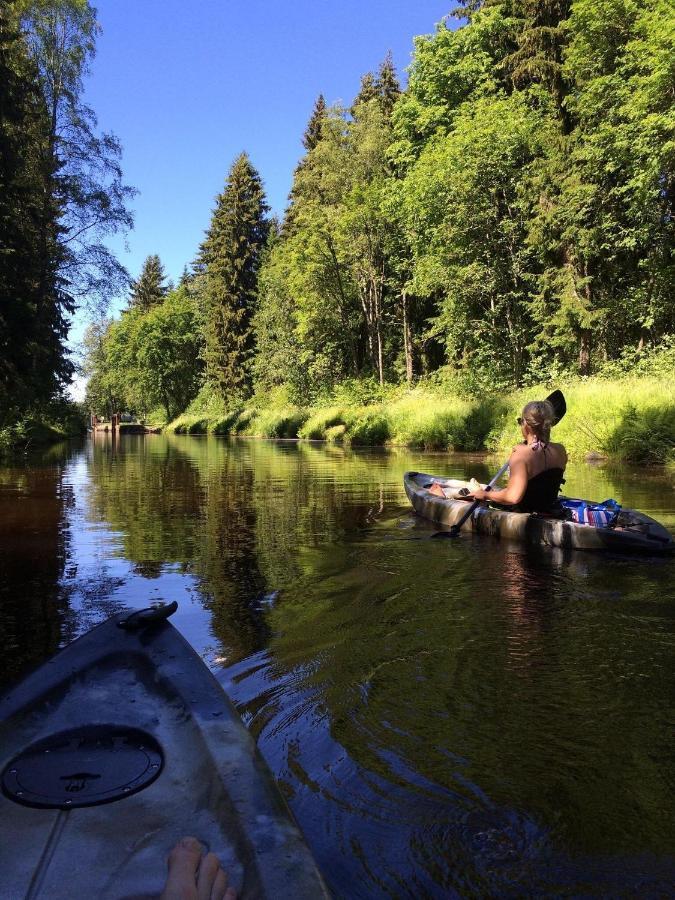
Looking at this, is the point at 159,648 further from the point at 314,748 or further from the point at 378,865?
the point at 378,865

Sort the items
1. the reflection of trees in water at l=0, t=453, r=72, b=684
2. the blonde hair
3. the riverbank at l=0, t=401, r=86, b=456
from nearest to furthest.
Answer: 1. the reflection of trees in water at l=0, t=453, r=72, b=684
2. the blonde hair
3. the riverbank at l=0, t=401, r=86, b=456

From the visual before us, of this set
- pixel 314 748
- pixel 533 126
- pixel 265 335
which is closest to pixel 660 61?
pixel 533 126

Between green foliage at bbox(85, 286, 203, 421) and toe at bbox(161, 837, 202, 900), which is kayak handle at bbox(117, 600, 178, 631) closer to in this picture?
toe at bbox(161, 837, 202, 900)

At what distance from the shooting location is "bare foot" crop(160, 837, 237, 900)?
1539 millimetres

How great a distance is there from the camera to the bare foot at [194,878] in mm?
1539

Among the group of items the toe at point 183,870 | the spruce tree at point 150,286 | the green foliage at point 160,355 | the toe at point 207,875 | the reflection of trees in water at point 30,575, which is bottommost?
the reflection of trees in water at point 30,575

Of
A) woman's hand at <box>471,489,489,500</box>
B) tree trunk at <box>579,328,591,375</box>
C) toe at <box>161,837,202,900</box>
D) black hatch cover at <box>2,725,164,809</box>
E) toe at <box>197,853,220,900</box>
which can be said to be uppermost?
tree trunk at <box>579,328,591,375</box>

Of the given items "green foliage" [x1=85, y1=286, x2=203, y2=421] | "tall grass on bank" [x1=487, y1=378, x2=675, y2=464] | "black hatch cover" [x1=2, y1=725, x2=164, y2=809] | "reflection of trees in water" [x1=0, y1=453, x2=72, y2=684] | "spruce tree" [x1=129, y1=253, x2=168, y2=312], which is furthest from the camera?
"spruce tree" [x1=129, y1=253, x2=168, y2=312]

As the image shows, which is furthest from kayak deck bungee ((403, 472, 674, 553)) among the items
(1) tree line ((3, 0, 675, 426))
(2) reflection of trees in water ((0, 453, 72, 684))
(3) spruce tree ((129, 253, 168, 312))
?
(3) spruce tree ((129, 253, 168, 312))

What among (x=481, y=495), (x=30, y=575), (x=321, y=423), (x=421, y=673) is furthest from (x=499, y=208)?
(x=421, y=673)

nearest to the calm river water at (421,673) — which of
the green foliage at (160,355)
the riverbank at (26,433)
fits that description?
the riverbank at (26,433)

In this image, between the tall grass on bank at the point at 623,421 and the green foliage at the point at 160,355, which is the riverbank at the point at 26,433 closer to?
the tall grass on bank at the point at 623,421

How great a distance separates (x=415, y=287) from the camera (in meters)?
27.3

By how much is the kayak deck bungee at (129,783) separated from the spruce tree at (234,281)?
160ft
